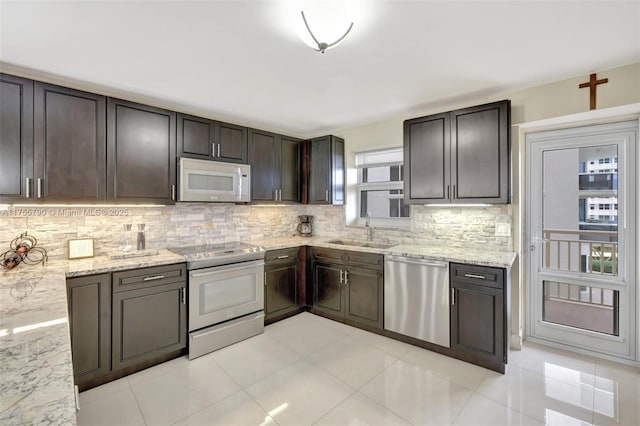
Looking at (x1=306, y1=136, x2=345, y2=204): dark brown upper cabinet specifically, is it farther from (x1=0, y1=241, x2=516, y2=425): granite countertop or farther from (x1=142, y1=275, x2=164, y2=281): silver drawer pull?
(x1=142, y1=275, x2=164, y2=281): silver drawer pull

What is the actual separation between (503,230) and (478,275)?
2.23 ft

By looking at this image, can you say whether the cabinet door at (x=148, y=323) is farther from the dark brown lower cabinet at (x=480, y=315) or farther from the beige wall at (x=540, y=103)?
the beige wall at (x=540, y=103)

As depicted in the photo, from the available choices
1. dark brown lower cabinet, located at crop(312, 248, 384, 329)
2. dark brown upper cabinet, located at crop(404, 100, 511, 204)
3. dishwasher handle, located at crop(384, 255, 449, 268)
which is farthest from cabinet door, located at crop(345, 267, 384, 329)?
dark brown upper cabinet, located at crop(404, 100, 511, 204)

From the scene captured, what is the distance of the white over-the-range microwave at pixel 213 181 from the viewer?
3.06 meters

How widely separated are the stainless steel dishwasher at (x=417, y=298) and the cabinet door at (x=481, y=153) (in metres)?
0.79

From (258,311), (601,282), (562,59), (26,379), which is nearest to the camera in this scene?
(26,379)

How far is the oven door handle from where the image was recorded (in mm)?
2761

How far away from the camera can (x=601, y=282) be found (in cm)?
274

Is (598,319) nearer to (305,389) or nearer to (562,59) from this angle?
(562,59)

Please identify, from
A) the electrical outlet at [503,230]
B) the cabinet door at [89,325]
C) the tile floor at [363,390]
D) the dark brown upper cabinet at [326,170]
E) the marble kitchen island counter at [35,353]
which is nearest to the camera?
the marble kitchen island counter at [35,353]

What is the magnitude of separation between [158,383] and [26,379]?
1.87m

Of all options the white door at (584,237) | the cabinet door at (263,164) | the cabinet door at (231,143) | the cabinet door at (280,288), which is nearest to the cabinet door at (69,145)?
the cabinet door at (231,143)

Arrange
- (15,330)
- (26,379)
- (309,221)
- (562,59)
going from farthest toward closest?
(309,221) < (562,59) < (15,330) < (26,379)

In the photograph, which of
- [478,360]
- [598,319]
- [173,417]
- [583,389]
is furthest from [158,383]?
[598,319]
